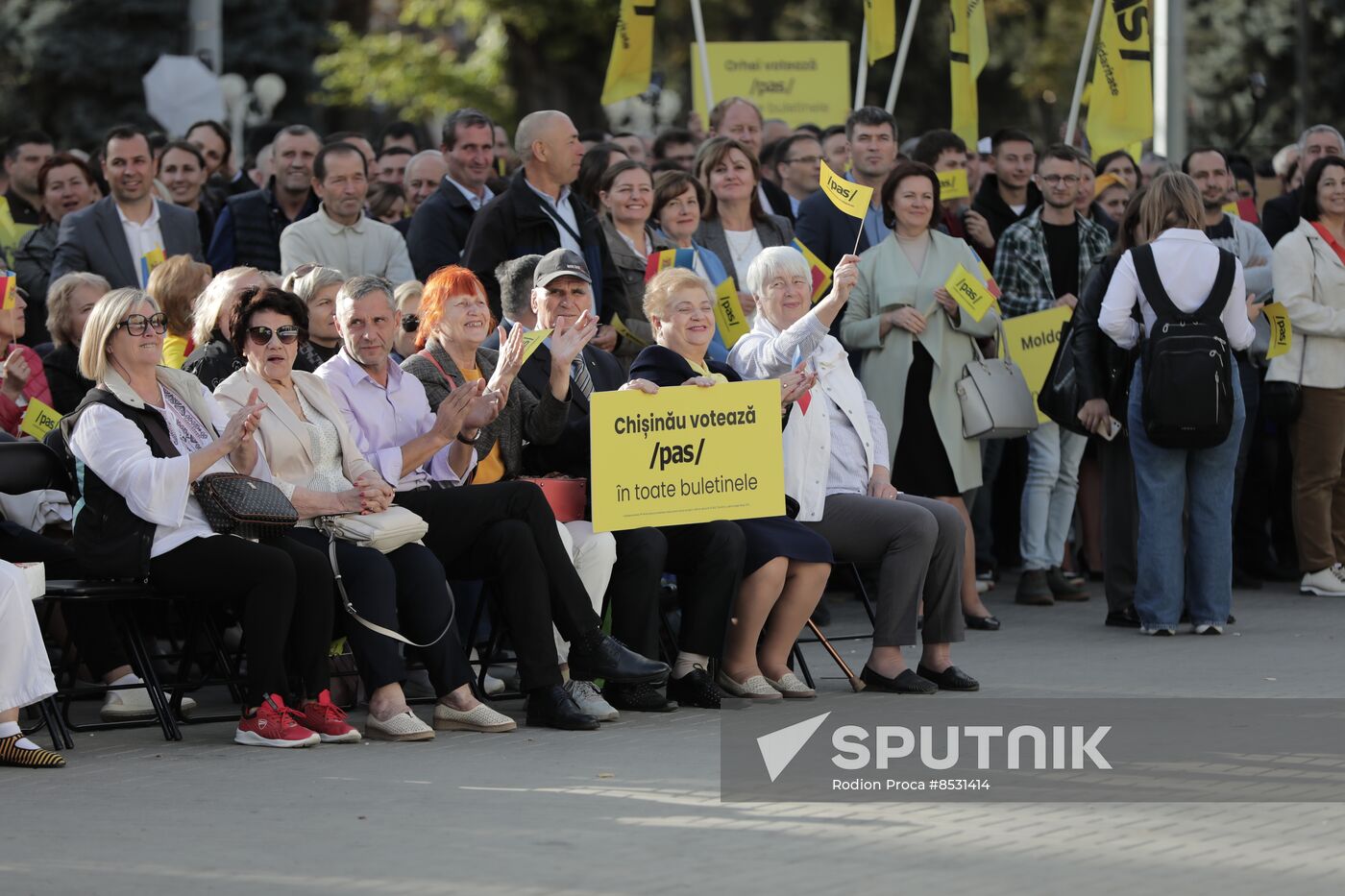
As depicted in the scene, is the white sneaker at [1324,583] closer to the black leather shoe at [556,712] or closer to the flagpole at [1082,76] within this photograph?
the flagpole at [1082,76]

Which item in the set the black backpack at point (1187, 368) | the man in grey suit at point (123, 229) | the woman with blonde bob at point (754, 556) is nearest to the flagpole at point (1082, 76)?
the black backpack at point (1187, 368)

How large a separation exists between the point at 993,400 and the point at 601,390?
2.82 meters

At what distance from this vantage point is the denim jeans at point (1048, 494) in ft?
40.1

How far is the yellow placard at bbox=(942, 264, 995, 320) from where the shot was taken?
11.1 m

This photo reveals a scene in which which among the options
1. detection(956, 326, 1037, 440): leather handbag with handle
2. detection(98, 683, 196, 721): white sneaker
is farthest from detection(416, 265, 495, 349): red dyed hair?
detection(956, 326, 1037, 440): leather handbag with handle

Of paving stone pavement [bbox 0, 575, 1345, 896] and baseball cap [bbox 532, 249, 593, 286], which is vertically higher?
baseball cap [bbox 532, 249, 593, 286]

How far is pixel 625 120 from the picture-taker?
27516mm

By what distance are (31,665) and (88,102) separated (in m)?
27.1

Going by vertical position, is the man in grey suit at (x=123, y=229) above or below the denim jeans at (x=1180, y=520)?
above

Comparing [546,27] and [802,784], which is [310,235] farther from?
[546,27]

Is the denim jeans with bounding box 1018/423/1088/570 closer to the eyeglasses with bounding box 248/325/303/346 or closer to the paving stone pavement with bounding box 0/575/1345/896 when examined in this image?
the paving stone pavement with bounding box 0/575/1345/896

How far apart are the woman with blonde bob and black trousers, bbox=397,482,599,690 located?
31.8 inches

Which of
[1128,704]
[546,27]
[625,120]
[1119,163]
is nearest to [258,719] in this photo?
[1128,704]

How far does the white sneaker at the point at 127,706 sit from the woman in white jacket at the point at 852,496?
2818mm
